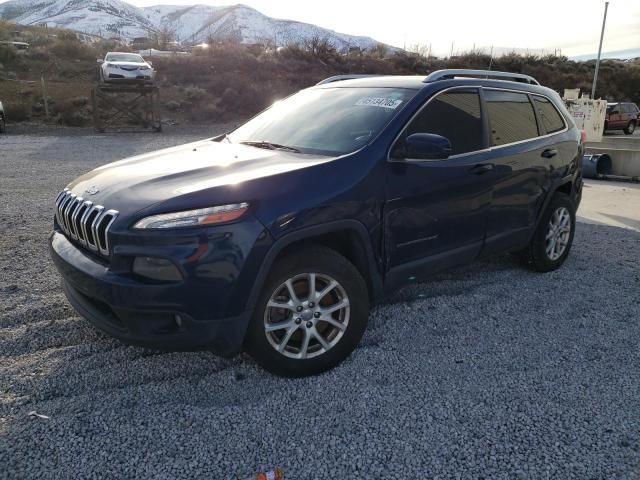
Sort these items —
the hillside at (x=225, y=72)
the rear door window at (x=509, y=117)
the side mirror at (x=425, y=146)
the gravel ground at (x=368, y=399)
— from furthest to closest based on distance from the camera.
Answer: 1. the hillside at (x=225, y=72)
2. the rear door window at (x=509, y=117)
3. the side mirror at (x=425, y=146)
4. the gravel ground at (x=368, y=399)

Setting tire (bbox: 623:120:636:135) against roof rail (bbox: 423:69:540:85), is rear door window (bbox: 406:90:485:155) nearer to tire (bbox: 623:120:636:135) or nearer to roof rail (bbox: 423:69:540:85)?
roof rail (bbox: 423:69:540:85)

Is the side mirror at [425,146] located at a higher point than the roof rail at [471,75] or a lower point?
lower

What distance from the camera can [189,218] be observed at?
2574mm

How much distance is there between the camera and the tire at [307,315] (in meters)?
2.82

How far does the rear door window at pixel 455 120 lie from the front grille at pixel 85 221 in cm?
197

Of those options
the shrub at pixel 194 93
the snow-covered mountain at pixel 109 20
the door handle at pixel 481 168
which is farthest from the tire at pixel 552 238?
the snow-covered mountain at pixel 109 20

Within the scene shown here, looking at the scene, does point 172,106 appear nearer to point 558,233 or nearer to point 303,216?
point 558,233

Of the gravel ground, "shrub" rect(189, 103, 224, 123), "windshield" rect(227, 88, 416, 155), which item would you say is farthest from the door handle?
"shrub" rect(189, 103, 224, 123)

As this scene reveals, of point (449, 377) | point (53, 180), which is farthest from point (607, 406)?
point (53, 180)

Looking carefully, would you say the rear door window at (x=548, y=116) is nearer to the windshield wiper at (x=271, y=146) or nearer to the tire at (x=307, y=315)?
the windshield wiper at (x=271, y=146)

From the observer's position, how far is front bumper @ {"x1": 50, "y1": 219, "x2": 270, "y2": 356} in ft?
8.32

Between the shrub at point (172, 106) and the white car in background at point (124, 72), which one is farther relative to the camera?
the shrub at point (172, 106)

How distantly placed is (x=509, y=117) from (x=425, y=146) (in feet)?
4.94

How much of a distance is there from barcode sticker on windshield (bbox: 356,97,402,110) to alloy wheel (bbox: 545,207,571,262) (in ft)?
7.08
